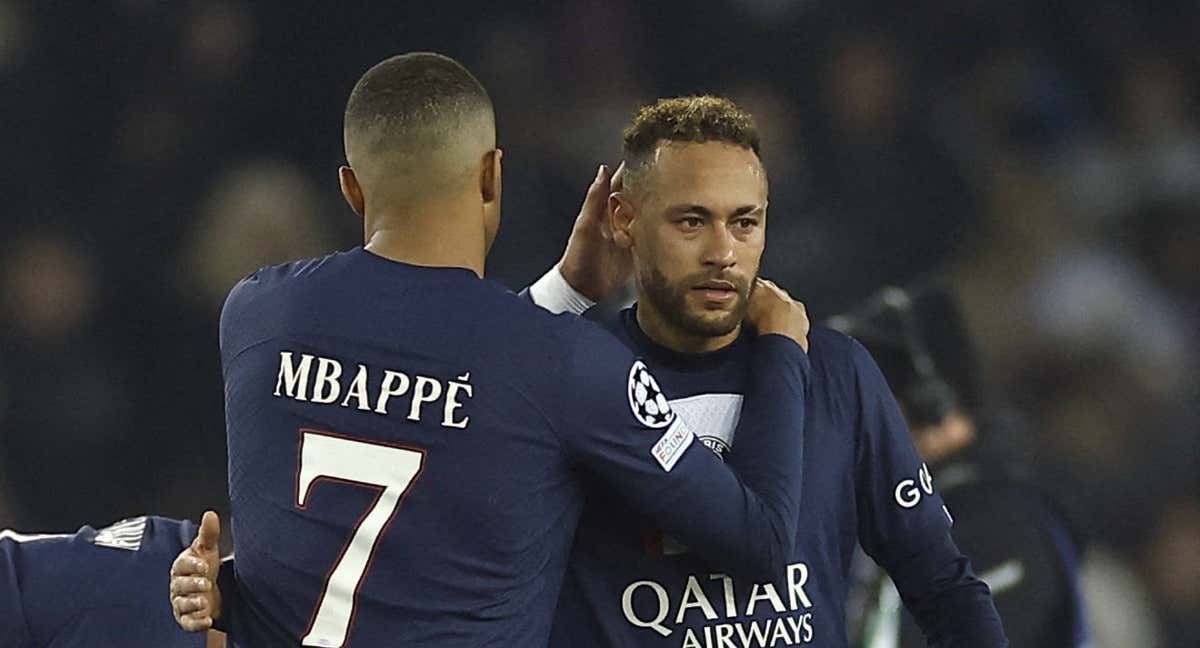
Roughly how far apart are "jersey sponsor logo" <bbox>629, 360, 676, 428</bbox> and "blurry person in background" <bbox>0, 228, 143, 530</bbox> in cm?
236

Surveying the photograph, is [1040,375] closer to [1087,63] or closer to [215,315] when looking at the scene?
[1087,63]

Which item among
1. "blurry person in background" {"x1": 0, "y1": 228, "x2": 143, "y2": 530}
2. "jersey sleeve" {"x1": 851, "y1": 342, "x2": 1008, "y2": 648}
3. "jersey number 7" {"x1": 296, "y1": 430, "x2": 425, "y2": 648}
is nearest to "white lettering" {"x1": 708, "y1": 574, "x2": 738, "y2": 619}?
"jersey sleeve" {"x1": 851, "y1": 342, "x2": 1008, "y2": 648}

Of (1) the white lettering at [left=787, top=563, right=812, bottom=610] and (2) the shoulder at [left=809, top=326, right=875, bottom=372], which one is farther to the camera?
(2) the shoulder at [left=809, top=326, right=875, bottom=372]

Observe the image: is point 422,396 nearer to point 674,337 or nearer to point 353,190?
point 353,190

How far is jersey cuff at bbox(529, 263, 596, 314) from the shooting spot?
2.33m

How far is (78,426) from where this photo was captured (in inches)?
149

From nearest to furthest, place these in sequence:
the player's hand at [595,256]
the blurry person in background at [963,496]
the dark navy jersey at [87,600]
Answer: the player's hand at [595,256]
the dark navy jersey at [87,600]
the blurry person in background at [963,496]

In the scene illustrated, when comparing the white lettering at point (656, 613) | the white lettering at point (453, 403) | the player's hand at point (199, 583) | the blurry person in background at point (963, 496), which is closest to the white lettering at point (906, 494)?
the white lettering at point (656, 613)

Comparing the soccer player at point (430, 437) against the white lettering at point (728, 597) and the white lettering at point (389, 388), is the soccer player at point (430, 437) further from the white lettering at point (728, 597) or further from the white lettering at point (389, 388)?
the white lettering at point (728, 597)

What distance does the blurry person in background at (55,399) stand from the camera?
3.76 meters

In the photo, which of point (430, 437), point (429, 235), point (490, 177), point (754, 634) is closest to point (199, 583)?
point (430, 437)

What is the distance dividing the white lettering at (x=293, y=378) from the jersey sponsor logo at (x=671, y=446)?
0.40m

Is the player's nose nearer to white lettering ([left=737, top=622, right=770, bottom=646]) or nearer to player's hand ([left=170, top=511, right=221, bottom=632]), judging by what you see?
white lettering ([left=737, top=622, right=770, bottom=646])

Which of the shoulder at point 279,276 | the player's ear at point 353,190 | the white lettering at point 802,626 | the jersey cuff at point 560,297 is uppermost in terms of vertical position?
the player's ear at point 353,190
